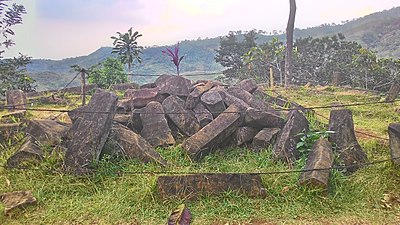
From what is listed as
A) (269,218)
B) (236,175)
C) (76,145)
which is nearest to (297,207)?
(269,218)

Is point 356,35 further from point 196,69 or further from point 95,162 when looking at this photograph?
point 95,162

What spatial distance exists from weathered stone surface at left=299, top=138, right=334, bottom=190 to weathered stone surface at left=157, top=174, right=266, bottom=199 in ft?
1.55

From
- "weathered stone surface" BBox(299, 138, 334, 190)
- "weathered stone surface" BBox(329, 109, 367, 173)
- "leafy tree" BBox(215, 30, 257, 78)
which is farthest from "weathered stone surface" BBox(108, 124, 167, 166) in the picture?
"leafy tree" BBox(215, 30, 257, 78)

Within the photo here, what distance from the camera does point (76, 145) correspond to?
4020 millimetres

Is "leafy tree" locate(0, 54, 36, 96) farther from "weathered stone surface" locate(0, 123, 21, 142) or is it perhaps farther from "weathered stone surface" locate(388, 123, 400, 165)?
"weathered stone surface" locate(388, 123, 400, 165)

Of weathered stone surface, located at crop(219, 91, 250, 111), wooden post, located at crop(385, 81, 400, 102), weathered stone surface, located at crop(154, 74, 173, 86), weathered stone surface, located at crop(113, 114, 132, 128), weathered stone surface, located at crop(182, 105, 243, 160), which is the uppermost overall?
weathered stone surface, located at crop(154, 74, 173, 86)

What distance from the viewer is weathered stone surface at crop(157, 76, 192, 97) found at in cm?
613

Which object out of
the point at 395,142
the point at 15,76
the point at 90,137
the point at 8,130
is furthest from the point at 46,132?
the point at 15,76

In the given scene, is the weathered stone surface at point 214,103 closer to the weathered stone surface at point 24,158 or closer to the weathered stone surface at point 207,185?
the weathered stone surface at point 207,185

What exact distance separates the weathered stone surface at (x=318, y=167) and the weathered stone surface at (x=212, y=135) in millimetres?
1223

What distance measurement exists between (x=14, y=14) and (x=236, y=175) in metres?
10.3

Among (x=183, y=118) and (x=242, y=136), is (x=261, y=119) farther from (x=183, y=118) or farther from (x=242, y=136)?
(x=183, y=118)

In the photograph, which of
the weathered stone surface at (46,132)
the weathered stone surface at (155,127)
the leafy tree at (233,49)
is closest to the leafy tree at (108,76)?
the weathered stone surface at (155,127)

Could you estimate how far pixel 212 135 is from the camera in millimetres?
4590
